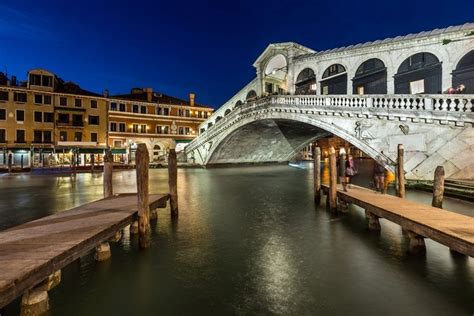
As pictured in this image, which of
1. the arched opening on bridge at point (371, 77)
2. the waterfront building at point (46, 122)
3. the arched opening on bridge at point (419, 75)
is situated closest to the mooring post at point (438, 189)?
the arched opening on bridge at point (419, 75)

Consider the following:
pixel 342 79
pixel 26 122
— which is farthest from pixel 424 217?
pixel 26 122

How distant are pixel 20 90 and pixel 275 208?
3407 centimetres

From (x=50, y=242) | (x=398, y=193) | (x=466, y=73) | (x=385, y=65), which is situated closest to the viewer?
(x=50, y=242)

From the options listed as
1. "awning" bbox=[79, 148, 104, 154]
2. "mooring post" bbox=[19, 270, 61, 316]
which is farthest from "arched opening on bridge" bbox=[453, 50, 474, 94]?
"awning" bbox=[79, 148, 104, 154]

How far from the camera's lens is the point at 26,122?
33.6 meters

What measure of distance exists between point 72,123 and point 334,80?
93.4 ft

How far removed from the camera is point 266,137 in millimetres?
29766

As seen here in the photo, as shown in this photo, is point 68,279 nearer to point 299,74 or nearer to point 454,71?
point 454,71

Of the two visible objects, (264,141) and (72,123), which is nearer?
(264,141)

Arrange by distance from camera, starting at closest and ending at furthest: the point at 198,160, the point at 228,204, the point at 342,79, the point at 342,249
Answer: the point at 342,249 < the point at 228,204 < the point at 342,79 < the point at 198,160

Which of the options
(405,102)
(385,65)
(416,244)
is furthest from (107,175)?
(385,65)

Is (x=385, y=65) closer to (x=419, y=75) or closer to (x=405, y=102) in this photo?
(x=419, y=75)

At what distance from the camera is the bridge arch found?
22.5 metres

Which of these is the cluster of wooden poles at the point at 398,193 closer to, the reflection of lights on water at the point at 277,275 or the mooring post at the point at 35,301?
the reflection of lights on water at the point at 277,275
